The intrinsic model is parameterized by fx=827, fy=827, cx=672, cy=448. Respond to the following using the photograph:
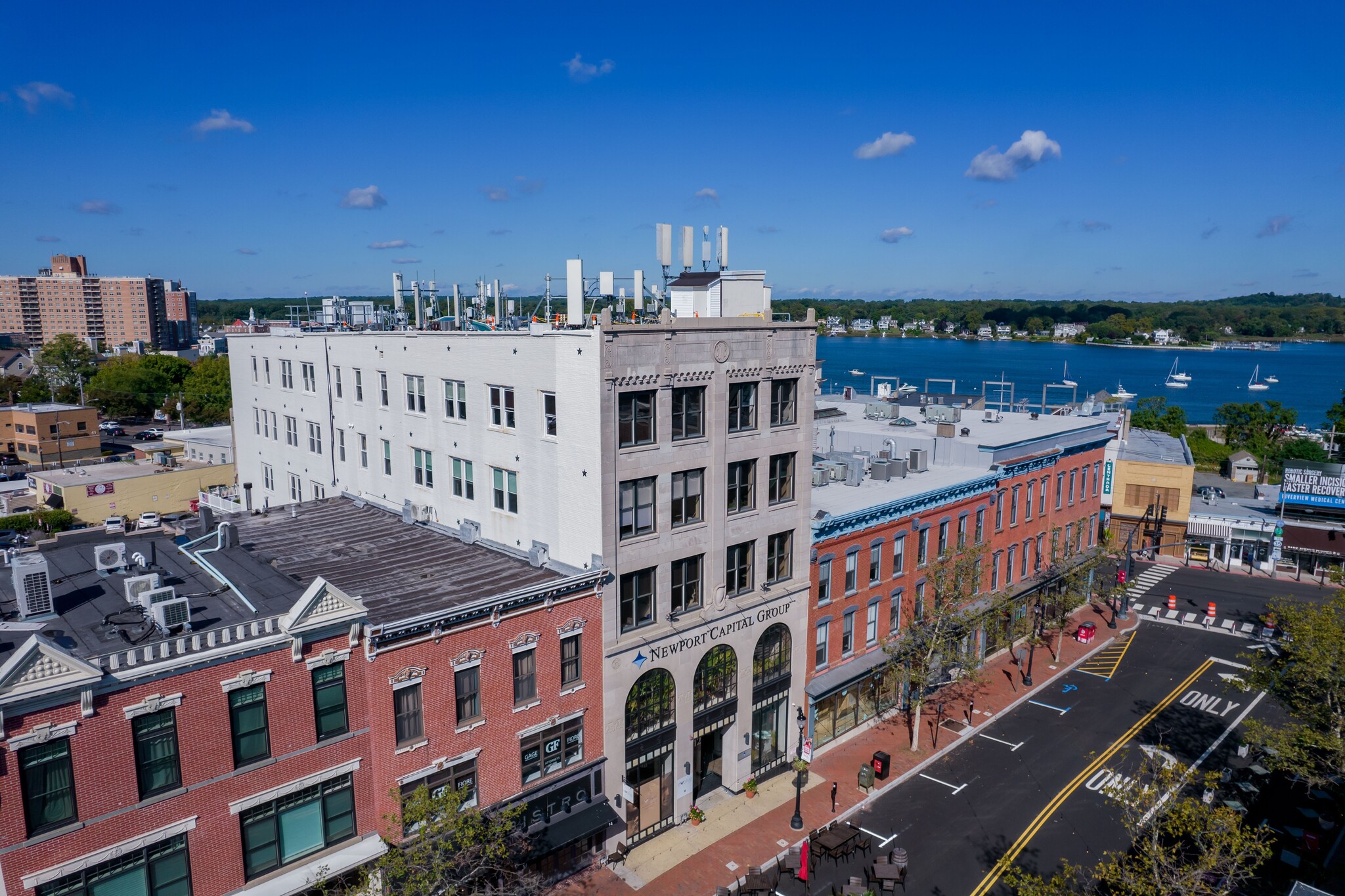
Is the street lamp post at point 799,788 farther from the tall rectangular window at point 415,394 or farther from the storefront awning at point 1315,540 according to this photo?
the storefront awning at point 1315,540

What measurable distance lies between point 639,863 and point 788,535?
1363cm

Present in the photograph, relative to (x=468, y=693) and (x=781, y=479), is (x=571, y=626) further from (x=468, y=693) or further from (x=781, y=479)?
(x=781, y=479)

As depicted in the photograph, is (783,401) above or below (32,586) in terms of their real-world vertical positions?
above

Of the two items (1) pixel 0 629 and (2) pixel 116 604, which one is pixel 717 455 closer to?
(2) pixel 116 604

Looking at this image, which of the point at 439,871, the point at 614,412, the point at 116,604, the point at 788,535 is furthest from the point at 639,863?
the point at 116,604

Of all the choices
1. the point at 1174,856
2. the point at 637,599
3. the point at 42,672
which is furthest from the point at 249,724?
the point at 1174,856

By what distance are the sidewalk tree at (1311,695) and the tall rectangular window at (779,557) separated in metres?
17.0

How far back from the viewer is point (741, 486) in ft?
107

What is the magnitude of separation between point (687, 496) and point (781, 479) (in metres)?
5.31

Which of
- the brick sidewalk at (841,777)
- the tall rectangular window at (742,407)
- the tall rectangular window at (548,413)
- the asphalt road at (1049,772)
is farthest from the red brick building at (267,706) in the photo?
the asphalt road at (1049,772)

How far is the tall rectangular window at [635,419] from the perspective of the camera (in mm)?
27922

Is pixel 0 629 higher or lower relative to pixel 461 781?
higher

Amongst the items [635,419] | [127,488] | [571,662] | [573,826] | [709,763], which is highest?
[635,419]

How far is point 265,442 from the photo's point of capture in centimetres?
4959
